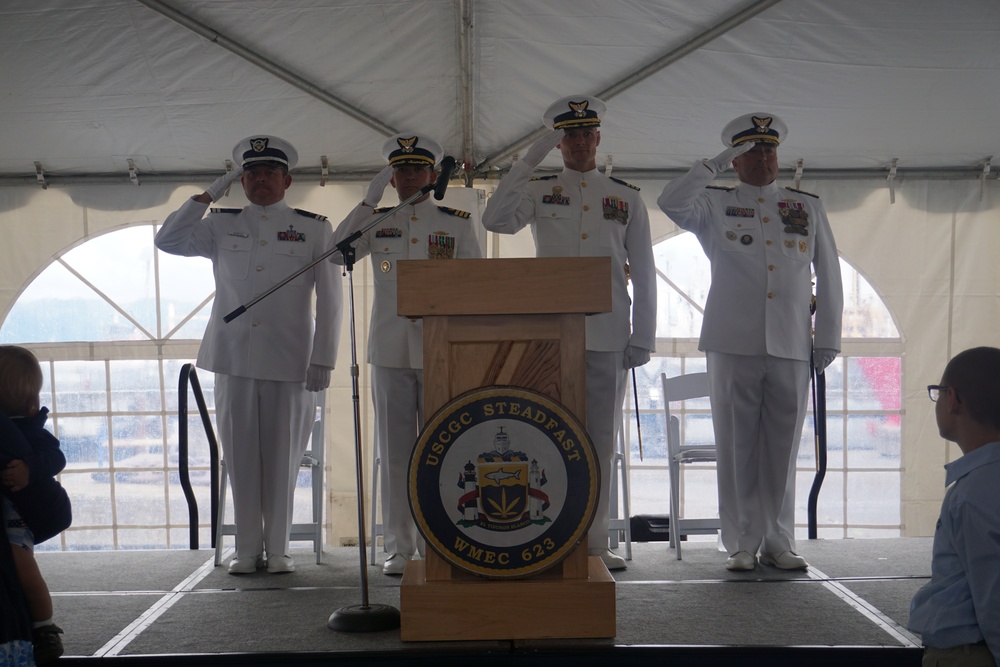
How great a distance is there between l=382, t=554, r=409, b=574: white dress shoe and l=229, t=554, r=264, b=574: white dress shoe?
0.53 m

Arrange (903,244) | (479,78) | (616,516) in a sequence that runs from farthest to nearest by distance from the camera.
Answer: (903,244)
(479,78)
(616,516)

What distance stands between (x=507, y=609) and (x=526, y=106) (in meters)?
3.44

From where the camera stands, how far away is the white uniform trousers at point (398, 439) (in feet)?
11.9

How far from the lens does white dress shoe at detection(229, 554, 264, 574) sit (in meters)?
3.64

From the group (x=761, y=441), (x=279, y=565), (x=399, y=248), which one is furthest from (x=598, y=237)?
(x=279, y=565)

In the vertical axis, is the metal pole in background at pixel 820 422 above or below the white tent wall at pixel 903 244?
below

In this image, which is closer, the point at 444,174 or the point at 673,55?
the point at 444,174

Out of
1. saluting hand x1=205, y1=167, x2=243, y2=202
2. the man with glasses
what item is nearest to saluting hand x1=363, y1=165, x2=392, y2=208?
saluting hand x1=205, y1=167, x2=243, y2=202

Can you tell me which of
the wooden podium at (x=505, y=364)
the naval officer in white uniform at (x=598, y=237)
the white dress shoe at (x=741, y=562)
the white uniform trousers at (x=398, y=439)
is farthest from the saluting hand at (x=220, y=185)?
the white dress shoe at (x=741, y=562)

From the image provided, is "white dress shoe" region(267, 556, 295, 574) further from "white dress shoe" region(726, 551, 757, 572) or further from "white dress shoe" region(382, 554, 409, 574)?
"white dress shoe" region(726, 551, 757, 572)

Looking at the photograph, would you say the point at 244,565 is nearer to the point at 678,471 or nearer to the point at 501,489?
the point at 501,489

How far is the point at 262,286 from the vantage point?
3.76m

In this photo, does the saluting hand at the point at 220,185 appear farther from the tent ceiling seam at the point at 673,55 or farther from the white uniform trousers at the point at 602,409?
the tent ceiling seam at the point at 673,55

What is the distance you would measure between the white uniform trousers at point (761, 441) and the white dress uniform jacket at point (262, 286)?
63.6 inches
